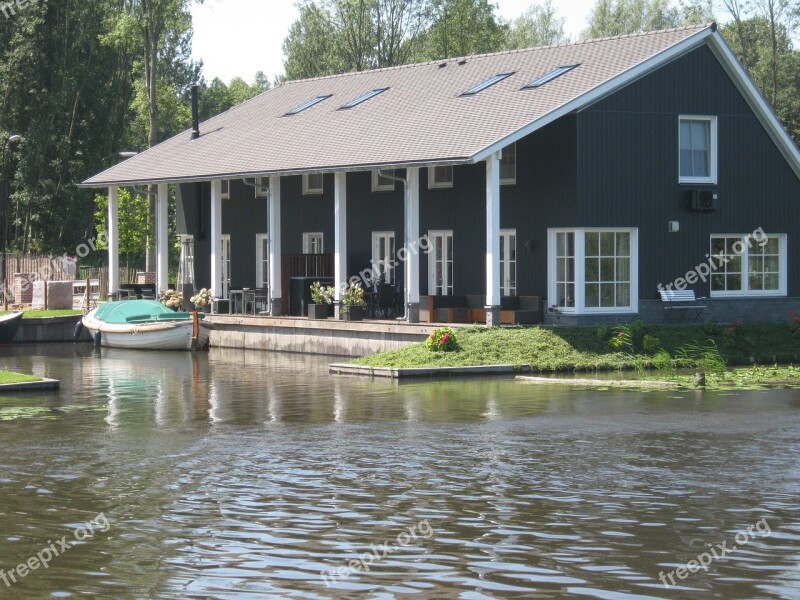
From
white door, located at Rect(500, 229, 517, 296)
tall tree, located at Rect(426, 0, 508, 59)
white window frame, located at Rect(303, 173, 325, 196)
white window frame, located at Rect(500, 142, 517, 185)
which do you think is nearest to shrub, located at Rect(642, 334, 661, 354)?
white door, located at Rect(500, 229, 517, 296)

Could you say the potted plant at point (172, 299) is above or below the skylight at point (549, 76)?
below

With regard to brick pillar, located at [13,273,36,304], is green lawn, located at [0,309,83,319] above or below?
below

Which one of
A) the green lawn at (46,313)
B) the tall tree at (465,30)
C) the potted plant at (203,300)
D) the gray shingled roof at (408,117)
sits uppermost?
the tall tree at (465,30)

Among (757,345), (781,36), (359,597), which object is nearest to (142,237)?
(757,345)

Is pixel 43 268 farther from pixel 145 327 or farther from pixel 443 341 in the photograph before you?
pixel 443 341

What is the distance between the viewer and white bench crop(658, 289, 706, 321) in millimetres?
33031

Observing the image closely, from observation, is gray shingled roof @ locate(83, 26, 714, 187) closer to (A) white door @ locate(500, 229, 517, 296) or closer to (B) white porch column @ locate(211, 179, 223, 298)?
(B) white porch column @ locate(211, 179, 223, 298)

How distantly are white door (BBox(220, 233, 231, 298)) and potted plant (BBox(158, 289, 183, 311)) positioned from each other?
2.36 meters

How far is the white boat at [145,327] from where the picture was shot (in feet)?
120

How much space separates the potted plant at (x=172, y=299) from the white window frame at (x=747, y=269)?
15287 millimetres

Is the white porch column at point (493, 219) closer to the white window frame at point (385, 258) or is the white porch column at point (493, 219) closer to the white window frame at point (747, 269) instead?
the white window frame at point (747, 269)

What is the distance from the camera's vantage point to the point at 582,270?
31938 mm

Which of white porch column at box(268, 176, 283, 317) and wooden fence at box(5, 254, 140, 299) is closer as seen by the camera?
white porch column at box(268, 176, 283, 317)

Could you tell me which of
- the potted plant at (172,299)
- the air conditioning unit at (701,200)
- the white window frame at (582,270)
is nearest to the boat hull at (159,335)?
the potted plant at (172,299)
